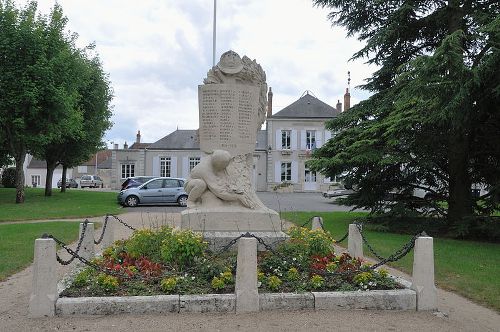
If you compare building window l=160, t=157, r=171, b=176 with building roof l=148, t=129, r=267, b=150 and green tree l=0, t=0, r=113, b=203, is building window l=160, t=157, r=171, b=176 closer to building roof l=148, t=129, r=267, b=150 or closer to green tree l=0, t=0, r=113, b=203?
building roof l=148, t=129, r=267, b=150

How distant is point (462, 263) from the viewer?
32.2 feet

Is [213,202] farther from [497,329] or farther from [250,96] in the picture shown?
[497,329]

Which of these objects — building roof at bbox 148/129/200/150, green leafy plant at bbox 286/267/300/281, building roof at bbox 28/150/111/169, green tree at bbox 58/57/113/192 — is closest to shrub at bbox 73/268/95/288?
green leafy plant at bbox 286/267/300/281

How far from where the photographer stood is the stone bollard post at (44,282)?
5.58 meters

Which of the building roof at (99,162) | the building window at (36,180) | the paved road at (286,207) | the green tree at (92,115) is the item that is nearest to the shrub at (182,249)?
the paved road at (286,207)

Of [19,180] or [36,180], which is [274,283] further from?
[36,180]

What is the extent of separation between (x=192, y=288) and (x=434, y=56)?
8218mm

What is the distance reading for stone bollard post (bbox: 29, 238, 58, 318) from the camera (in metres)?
5.58

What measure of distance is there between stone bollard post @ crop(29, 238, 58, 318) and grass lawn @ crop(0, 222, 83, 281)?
2864 millimetres

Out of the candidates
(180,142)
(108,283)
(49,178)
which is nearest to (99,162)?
(180,142)

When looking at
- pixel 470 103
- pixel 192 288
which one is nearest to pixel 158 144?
pixel 470 103

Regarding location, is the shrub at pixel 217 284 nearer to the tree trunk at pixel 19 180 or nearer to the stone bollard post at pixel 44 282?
the stone bollard post at pixel 44 282

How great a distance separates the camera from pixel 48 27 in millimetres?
23297

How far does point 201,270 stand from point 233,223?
1.75m
